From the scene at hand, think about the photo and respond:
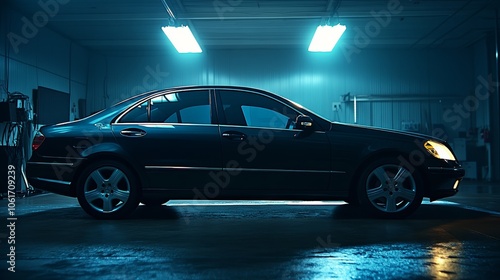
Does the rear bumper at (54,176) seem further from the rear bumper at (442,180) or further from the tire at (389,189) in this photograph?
the rear bumper at (442,180)

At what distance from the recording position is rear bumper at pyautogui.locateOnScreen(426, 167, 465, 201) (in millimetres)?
5695

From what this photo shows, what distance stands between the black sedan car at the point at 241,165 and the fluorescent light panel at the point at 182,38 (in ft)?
26.4

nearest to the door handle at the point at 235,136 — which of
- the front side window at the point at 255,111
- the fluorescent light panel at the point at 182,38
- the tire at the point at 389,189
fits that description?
the front side window at the point at 255,111

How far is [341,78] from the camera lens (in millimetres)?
17734

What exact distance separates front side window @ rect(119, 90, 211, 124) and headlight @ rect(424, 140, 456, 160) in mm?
2375

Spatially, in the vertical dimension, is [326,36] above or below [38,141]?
above

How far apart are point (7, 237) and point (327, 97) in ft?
46.4

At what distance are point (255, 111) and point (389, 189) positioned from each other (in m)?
1.65

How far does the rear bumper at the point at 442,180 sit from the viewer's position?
570 cm

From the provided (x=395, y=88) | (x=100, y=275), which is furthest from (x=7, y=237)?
(x=395, y=88)

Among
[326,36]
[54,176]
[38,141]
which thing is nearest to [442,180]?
[54,176]

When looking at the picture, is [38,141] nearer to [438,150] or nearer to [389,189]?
[389,189]

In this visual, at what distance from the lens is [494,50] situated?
16.1 metres

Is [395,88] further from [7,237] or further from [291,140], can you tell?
[7,237]
